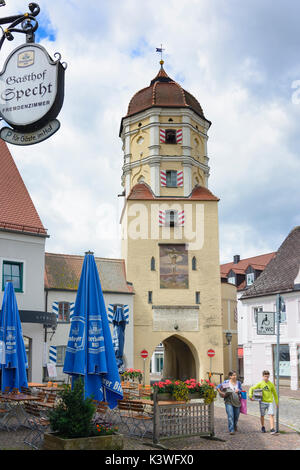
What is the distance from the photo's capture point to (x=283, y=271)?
33.6m

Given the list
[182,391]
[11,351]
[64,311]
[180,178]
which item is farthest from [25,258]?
[180,178]

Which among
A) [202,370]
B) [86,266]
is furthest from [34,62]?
[202,370]

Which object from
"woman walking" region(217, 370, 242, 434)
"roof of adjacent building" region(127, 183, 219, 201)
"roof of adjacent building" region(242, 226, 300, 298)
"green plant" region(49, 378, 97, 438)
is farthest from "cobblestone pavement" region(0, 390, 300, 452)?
"roof of adjacent building" region(127, 183, 219, 201)

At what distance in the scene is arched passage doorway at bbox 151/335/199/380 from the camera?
125ft

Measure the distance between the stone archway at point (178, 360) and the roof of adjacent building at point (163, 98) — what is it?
16.5 m

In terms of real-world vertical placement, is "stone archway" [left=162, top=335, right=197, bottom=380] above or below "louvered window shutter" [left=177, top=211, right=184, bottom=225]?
below

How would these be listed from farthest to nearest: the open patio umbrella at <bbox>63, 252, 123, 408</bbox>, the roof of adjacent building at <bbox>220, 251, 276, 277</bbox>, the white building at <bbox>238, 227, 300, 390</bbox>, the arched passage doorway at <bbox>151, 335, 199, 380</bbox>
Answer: the roof of adjacent building at <bbox>220, 251, 276, 277</bbox> → the arched passage doorway at <bbox>151, 335, 199, 380</bbox> → the white building at <bbox>238, 227, 300, 390</bbox> → the open patio umbrella at <bbox>63, 252, 123, 408</bbox>

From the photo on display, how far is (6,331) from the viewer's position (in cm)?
1555

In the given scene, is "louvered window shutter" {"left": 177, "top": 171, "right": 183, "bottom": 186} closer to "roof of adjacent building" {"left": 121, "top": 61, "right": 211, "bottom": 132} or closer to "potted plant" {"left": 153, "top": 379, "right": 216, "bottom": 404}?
"roof of adjacent building" {"left": 121, "top": 61, "right": 211, "bottom": 132}

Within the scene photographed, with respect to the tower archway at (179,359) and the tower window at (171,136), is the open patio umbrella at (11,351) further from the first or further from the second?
the tower window at (171,136)

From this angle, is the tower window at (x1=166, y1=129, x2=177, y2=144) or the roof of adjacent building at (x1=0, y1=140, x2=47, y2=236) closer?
the roof of adjacent building at (x1=0, y1=140, x2=47, y2=236)

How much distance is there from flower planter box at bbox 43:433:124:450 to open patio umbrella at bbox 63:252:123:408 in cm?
223
